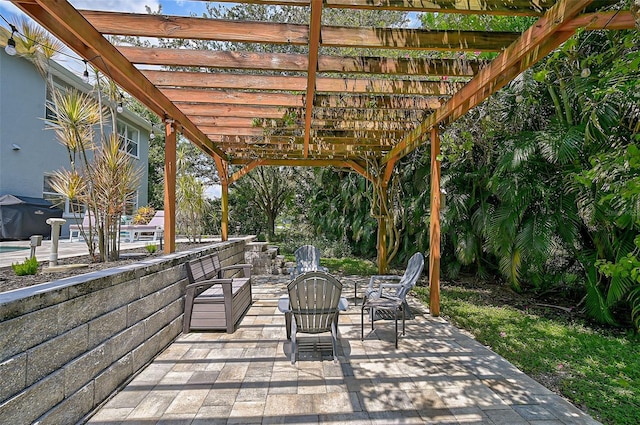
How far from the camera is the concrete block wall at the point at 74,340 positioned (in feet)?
5.82

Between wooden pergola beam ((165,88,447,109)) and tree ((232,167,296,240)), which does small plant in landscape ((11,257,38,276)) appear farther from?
tree ((232,167,296,240))

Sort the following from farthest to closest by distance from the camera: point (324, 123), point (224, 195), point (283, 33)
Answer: point (224, 195)
point (324, 123)
point (283, 33)

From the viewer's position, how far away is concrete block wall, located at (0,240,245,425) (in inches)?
69.9

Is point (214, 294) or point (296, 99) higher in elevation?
point (296, 99)

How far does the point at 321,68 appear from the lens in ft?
11.9

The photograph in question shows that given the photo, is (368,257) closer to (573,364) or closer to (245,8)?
(573,364)

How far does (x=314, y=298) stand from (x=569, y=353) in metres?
3.02

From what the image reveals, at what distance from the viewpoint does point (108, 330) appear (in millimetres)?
2580

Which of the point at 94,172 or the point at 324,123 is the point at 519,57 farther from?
the point at 94,172

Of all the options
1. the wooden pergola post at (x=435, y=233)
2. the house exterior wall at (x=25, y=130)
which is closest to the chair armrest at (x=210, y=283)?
the wooden pergola post at (x=435, y=233)

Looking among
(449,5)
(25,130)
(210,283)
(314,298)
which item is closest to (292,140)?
(210,283)

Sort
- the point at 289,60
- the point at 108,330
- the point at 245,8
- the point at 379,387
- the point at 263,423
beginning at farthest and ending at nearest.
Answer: the point at 245,8, the point at 289,60, the point at 379,387, the point at 108,330, the point at 263,423

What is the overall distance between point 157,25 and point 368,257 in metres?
10.7

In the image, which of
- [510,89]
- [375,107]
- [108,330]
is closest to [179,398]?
[108,330]
